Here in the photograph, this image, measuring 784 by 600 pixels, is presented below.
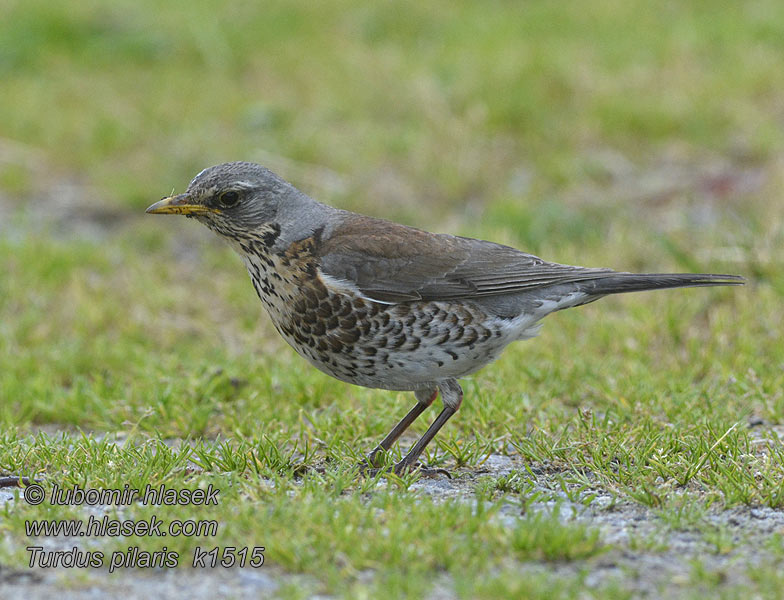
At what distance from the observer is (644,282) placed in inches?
201

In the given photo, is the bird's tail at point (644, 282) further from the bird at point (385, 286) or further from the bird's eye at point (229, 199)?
the bird's eye at point (229, 199)

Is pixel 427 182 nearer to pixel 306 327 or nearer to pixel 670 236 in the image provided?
pixel 670 236

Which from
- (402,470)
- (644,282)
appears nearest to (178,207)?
(402,470)

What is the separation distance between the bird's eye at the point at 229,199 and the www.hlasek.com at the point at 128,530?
143 cm

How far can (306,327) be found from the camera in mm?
4902

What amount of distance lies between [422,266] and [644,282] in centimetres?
104

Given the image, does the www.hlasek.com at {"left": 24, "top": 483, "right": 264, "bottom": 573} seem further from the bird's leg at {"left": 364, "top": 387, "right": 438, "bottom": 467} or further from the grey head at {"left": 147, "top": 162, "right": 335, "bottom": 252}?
the grey head at {"left": 147, "top": 162, "right": 335, "bottom": 252}

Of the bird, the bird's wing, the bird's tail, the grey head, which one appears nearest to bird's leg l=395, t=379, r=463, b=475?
the bird

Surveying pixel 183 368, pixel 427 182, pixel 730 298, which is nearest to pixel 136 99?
pixel 427 182

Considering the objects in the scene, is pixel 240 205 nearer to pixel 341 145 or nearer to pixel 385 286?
pixel 385 286

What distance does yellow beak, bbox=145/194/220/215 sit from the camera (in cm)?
512

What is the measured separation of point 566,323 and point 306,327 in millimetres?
2714

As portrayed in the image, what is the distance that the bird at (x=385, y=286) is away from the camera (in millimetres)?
4883

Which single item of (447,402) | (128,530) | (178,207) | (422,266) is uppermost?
(178,207)
